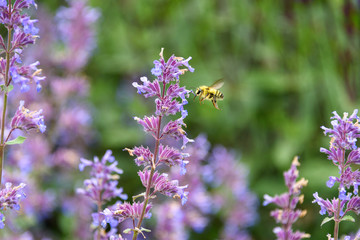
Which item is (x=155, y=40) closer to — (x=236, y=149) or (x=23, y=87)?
(x=236, y=149)

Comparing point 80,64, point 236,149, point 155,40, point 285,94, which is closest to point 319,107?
point 285,94

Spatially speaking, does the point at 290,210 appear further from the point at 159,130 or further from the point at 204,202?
the point at 204,202

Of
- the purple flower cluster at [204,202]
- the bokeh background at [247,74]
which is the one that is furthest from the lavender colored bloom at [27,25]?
the bokeh background at [247,74]

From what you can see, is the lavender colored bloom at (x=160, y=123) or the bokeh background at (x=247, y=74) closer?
the lavender colored bloom at (x=160, y=123)

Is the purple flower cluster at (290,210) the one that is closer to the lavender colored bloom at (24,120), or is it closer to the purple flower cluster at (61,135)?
the lavender colored bloom at (24,120)

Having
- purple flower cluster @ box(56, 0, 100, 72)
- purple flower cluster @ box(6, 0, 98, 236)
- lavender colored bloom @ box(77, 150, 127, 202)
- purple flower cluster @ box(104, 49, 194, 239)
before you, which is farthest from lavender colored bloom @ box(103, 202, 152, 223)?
purple flower cluster @ box(56, 0, 100, 72)

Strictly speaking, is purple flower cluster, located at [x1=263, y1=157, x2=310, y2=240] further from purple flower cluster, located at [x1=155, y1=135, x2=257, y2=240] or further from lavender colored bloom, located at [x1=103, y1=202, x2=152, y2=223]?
purple flower cluster, located at [x1=155, y1=135, x2=257, y2=240]
